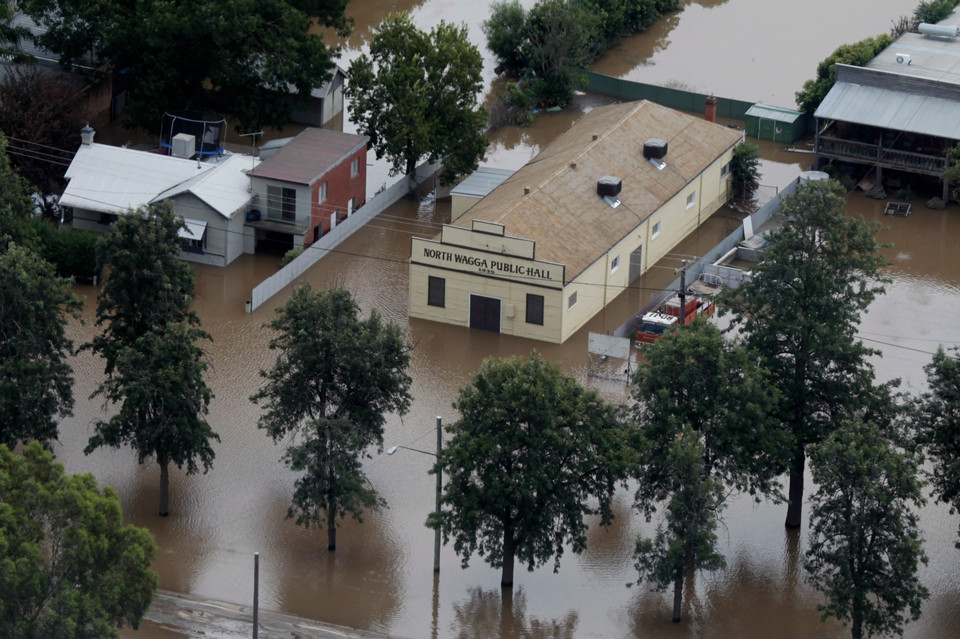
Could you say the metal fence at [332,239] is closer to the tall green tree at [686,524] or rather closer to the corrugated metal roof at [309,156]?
the corrugated metal roof at [309,156]

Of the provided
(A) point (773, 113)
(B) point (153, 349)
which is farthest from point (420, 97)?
(B) point (153, 349)

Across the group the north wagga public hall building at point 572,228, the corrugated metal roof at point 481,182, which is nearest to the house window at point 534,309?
the north wagga public hall building at point 572,228

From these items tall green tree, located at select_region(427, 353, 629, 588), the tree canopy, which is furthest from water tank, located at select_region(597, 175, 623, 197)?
tall green tree, located at select_region(427, 353, 629, 588)

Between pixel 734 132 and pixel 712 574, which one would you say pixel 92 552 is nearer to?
pixel 712 574

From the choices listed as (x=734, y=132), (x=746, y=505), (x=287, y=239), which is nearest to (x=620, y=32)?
(x=734, y=132)

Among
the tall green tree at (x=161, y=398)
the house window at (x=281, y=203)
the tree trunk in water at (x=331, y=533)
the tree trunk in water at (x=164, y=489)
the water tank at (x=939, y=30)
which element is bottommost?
the tree trunk in water at (x=331, y=533)
